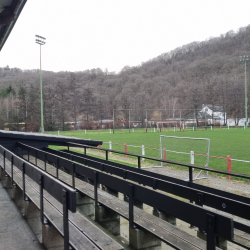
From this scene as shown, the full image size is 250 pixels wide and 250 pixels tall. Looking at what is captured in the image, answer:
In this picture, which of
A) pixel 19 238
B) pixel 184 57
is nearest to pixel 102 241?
pixel 19 238

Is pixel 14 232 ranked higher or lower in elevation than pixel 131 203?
lower

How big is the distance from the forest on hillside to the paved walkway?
164 ft

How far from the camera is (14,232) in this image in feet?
13.9

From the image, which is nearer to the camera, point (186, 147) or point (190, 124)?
point (186, 147)

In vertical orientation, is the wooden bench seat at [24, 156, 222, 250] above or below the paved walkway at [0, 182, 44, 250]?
above

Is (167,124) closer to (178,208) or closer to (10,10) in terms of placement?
(10,10)

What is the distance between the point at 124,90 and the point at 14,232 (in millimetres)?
95137

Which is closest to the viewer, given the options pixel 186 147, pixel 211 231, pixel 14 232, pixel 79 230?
pixel 211 231

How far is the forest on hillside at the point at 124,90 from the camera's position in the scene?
65.1 meters

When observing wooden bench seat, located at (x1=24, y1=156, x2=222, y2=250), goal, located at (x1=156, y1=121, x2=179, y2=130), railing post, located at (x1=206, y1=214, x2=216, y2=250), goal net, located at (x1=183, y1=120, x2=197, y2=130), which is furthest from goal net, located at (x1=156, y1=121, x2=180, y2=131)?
railing post, located at (x1=206, y1=214, x2=216, y2=250)

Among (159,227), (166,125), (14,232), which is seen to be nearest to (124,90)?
(166,125)

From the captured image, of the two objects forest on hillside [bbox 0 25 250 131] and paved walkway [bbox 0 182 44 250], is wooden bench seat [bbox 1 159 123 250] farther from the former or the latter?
forest on hillside [bbox 0 25 250 131]

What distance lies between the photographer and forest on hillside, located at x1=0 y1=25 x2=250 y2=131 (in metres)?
65.1

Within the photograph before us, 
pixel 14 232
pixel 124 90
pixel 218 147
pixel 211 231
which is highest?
pixel 124 90
